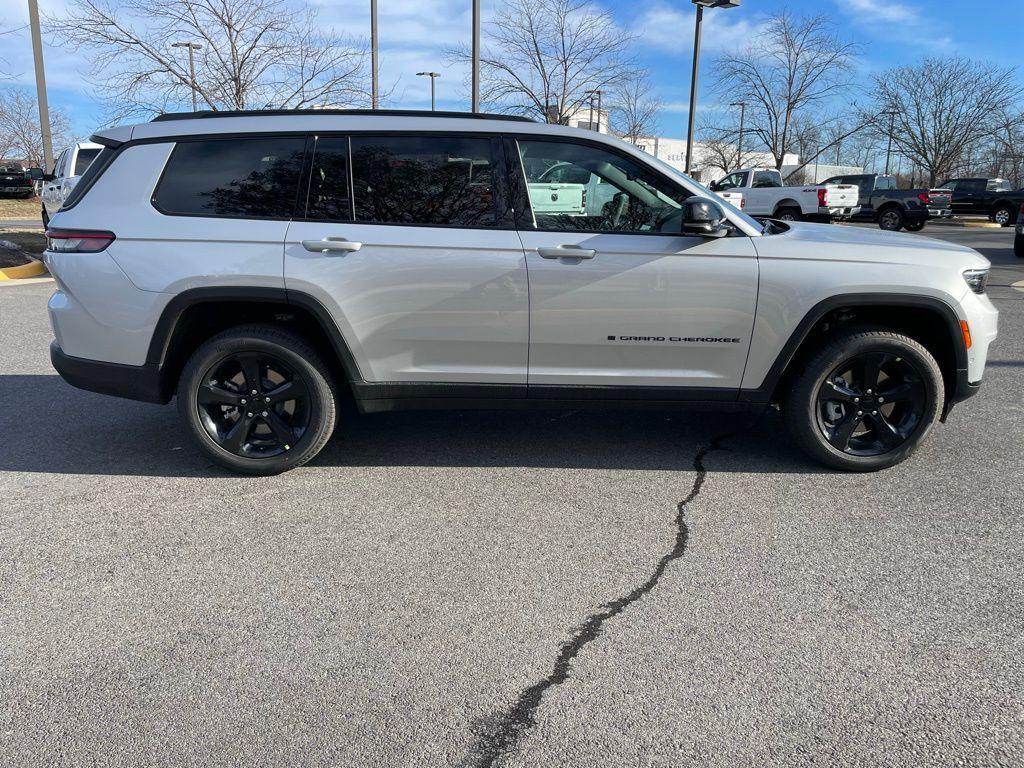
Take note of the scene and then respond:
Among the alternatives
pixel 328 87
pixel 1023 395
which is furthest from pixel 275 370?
pixel 328 87

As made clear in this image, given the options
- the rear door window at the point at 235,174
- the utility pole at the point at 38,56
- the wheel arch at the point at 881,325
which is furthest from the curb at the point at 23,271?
the wheel arch at the point at 881,325

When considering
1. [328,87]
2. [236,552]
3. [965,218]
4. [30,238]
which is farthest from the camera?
[965,218]

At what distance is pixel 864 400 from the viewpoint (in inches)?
169

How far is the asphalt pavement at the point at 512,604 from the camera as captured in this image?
229 cm

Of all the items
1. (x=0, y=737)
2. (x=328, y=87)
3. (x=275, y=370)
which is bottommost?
(x=0, y=737)

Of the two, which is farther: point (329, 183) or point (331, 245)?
point (329, 183)

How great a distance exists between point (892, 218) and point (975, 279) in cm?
2393

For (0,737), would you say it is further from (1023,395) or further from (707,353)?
(1023,395)

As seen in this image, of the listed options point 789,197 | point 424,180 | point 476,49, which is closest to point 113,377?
point 424,180

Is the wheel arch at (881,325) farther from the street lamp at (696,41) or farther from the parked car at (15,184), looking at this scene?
the parked car at (15,184)

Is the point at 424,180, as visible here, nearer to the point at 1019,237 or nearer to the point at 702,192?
the point at 702,192

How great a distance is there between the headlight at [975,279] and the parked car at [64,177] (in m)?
14.6

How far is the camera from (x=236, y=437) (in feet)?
14.0

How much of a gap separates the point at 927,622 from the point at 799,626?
0.48 metres
